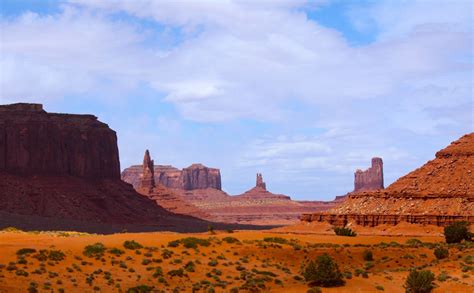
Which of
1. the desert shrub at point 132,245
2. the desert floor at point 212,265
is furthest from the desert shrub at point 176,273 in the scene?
the desert shrub at point 132,245

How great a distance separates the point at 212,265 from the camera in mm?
42875

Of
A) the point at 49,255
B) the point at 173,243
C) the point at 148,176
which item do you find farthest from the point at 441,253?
the point at 148,176

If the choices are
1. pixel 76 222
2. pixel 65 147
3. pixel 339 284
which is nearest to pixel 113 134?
pixel 65 147

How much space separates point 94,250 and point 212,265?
246 inches

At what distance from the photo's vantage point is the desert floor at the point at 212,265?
3672cm

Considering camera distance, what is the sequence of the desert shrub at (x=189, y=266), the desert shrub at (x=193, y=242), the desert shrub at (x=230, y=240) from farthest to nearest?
1. the desert shrub at (x=230, y=240)
2. the desert shrub at (x=193, y=242)
3. the desert shrub at (x=189, y=266)

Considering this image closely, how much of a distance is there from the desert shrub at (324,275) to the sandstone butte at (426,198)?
34736mm

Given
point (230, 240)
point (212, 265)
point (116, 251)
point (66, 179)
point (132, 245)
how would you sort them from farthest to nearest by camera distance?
point (66, 179), point (230, 240), point (132, 245), point (116, 251), point (212, 265)

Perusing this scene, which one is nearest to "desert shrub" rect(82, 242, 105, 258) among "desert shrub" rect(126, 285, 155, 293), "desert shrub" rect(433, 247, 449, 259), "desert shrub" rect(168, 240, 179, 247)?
"desert shrub" rect(168, 240, 179, 247)

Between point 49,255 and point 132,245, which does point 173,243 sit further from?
point 49,255

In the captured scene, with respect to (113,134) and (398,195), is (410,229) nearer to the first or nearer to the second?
(398,195)

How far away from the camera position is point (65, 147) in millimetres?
138625

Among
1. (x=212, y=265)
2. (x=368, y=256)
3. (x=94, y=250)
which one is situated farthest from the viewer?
(x=368, y=256)

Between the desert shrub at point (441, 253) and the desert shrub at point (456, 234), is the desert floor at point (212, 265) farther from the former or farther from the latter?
the desert shrub at point (456, 234)
